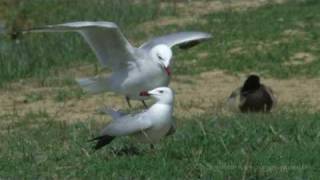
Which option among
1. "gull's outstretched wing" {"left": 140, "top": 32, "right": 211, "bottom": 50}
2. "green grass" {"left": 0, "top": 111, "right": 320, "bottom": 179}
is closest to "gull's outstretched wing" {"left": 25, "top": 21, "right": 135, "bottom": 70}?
"gull's outstretched wing" {"left": 140, "top": 32, "right": 211, "bottom": 50}

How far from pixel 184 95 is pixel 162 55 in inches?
76.5

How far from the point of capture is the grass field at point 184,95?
853 cm

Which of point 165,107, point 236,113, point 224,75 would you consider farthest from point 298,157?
point 224,75

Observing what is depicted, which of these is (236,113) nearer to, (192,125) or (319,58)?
(192,125)

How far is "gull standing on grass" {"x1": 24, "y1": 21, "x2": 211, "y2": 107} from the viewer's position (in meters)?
11.0

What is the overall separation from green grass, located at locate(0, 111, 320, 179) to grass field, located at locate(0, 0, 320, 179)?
1 centimetres

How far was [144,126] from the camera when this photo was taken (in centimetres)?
881

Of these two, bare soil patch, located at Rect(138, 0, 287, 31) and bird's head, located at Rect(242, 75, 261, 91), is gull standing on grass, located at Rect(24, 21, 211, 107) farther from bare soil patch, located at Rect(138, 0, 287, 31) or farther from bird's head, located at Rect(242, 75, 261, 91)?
bare soil patch, located at Rect(138, 0, 287, 31)

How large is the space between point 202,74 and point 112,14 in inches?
204

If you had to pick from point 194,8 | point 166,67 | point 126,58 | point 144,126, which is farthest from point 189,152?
point 194,8

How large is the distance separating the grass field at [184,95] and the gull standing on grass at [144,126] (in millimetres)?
136

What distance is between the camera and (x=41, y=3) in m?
20.4

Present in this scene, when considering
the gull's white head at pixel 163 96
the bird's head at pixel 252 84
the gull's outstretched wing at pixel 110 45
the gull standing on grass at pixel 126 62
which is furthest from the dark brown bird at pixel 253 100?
the gull's white head at pixel 163 96

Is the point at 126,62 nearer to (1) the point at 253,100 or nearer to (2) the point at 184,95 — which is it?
(1) the point at 253,100
